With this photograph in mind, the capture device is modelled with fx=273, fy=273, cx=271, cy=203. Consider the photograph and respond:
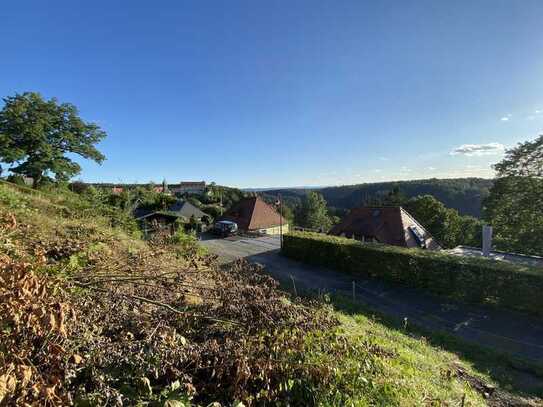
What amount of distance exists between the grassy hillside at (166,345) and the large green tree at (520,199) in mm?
15467

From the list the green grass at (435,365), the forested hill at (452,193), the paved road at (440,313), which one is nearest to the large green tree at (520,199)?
the paved road at (440,313)

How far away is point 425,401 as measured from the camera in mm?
2375

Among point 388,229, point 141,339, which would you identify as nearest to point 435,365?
point 141,339

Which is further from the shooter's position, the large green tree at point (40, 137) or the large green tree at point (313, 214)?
the large green tree at point (313, 214)

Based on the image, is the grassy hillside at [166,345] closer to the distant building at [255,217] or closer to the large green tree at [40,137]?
the large green tree at [40,137]

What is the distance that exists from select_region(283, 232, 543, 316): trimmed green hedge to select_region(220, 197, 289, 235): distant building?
12242 mm

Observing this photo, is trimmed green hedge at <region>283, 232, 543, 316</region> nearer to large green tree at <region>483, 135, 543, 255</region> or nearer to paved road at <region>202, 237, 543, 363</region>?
paved road at <region>202, 237, 543, 363</region>

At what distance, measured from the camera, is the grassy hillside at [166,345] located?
143 centimetres

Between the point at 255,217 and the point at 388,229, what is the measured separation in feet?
40.7

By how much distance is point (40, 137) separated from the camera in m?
18.4

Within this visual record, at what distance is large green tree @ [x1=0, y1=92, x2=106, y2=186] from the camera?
17812 millimetres

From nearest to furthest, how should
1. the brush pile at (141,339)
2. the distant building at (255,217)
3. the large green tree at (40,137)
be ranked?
the brush pile at (141,339) < the large green tree at (40,137) < the distant building at (255,217)

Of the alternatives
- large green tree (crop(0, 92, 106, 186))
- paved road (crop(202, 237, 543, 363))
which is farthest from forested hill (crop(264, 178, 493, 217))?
paved road (crop(202, 237, 543, 363))

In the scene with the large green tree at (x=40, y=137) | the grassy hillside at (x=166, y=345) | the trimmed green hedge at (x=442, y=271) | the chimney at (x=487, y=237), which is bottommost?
the trimmed green hedge at (x=442, y=271)
